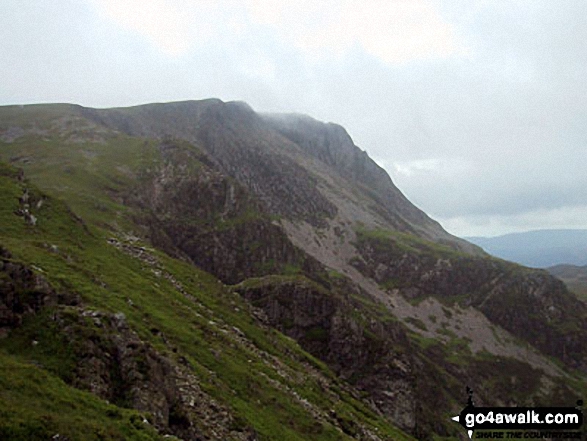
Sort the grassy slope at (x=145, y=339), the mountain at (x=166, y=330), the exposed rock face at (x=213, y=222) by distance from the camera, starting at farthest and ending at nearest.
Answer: the exposed rock face at (x=213, y=222) → the mountain at (x=166, y=330) → the grassy slope at (x=145, y=339)

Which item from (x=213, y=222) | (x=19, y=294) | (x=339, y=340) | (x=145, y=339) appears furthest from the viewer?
(x=213, y=222)

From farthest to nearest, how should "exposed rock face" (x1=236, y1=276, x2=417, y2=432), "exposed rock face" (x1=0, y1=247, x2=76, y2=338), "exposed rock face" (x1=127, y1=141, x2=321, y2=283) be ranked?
"exposed rock face" (x1=127, y1=141, x2=321, y2=283)
"exposed rock face" (x1=236, y1=276, x2=417, y2=432)
"exposed rock face" (x1=0, y1=247, x2=76, y2=338)

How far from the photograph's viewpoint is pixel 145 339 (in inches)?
1363

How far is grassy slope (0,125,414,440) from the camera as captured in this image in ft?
65.7

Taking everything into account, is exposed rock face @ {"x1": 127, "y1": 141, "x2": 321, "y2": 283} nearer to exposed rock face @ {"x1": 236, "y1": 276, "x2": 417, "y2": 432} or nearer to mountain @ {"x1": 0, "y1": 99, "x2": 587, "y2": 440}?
mountain @ {"x1": 0, "y1": 99, "x2": 587, "y2": 440}

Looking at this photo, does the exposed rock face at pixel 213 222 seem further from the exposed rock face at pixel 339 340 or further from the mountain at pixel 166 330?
the exposed rock face at pixel 339 340

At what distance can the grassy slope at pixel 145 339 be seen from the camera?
65.7ft

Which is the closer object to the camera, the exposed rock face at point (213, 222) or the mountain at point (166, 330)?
the mountain at point (166, 330)

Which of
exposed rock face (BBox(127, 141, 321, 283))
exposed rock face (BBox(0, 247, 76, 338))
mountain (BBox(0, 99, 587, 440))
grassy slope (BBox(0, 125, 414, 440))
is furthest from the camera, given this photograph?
exposed rock face (BBox(127, 141, 321, 283))

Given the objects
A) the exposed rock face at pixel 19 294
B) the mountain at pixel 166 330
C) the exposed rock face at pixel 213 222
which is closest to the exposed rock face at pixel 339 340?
the mountain at pixel 166 330

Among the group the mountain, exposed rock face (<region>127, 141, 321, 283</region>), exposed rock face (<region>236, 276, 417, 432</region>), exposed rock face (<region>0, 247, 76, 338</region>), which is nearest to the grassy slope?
the mountain

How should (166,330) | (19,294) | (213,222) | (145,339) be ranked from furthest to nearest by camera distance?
(213,222) → (166,330) → (145,339) → (19,294)

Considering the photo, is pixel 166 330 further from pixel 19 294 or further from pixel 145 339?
pixel 19 294

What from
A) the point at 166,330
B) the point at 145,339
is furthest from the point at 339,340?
the point at 145,339
